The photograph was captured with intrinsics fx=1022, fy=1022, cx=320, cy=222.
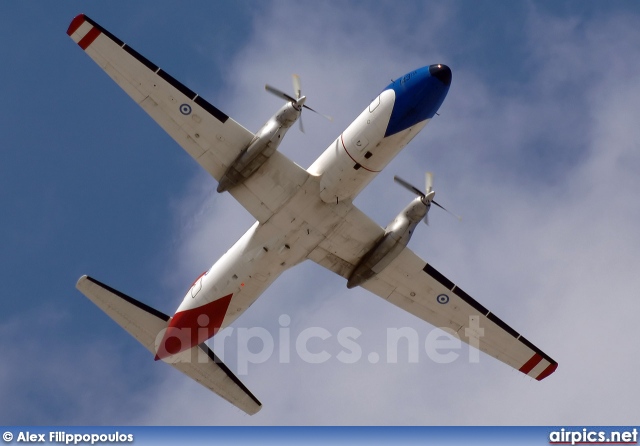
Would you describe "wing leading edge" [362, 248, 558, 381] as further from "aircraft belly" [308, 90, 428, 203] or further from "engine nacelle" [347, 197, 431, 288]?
"aircraft belly" [308, 90, 428, 203]

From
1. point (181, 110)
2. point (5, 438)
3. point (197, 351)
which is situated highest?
point (181, 110)

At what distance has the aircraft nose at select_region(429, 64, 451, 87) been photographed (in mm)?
30047

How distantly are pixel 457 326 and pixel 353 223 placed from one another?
21.0 ft

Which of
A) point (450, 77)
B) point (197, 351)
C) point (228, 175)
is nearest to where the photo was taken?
point (450, 77)

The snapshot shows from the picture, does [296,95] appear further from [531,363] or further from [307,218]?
[531,363]

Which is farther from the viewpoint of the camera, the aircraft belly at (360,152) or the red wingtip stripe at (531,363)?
the red wingtip stripe at (531,363)

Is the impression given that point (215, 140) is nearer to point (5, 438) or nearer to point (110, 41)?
point (110, 41)

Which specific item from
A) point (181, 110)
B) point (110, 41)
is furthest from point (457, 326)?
point (110, 41)

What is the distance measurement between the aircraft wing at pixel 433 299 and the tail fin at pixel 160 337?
17.3 feet

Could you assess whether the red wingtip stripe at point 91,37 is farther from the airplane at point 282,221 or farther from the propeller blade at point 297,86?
the propeller blade at point 297,86

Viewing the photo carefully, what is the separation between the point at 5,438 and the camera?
93.0ft

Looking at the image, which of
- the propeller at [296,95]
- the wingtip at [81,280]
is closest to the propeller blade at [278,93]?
the propeller at [296,95]

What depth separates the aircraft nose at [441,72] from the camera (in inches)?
1183

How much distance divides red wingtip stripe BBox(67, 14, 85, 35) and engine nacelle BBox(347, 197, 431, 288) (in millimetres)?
11833
